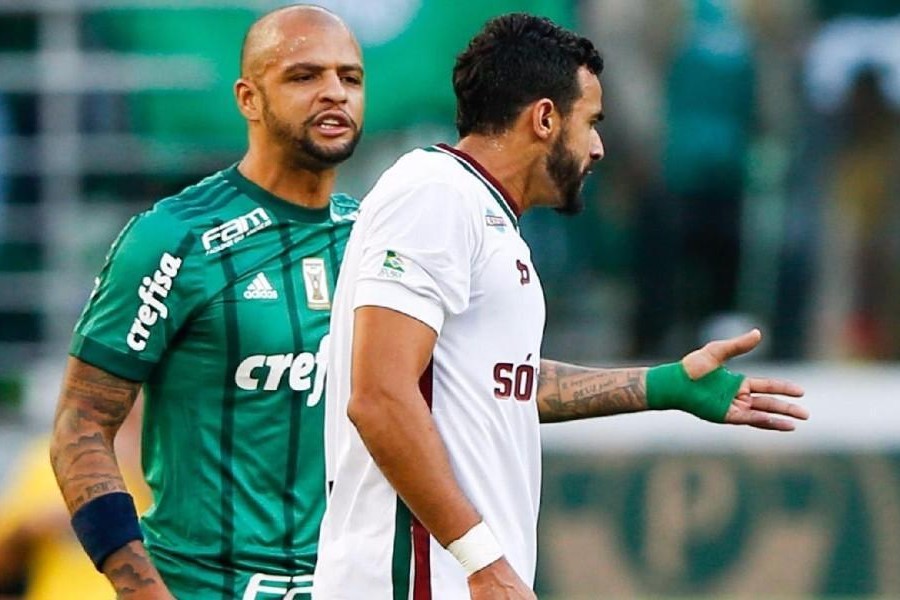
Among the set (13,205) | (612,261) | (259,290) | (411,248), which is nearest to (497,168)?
(411,248)

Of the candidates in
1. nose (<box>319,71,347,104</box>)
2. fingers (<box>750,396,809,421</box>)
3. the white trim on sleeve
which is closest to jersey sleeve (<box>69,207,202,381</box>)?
nose (<box>319,71,347,104</box>)

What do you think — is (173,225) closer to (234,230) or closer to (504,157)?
Answer: (234,230)

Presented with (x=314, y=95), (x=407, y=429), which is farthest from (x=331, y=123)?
(x=407, y=429)

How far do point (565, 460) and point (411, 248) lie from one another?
228 inches

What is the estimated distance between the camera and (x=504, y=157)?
15.0 feet

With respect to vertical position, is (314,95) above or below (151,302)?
above

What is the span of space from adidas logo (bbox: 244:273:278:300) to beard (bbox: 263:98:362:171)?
1.07 feet

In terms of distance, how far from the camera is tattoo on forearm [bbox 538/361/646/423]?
199 inches

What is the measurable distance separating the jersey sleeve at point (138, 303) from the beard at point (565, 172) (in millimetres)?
980

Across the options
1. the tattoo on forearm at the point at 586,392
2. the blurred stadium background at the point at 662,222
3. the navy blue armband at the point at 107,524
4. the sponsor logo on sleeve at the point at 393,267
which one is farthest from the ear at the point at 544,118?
the blurred stadium background at the point at 662,222

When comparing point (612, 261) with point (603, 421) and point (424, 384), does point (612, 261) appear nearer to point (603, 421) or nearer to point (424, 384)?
point (603, 421)

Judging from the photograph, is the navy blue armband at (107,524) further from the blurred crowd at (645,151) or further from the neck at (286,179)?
the blurred crowd at (645,151)

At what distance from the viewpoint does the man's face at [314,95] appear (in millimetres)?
5305

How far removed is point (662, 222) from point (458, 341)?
558 cm
